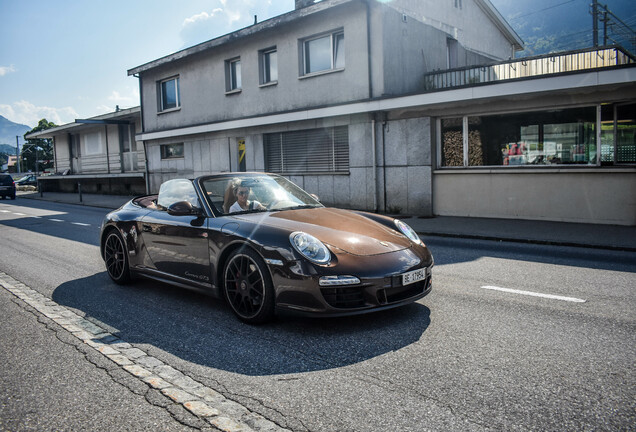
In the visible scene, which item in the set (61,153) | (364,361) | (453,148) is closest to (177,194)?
(364,361)

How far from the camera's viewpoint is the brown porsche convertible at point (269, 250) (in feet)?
13.6

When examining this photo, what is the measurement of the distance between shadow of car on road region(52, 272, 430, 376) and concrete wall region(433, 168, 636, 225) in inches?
341

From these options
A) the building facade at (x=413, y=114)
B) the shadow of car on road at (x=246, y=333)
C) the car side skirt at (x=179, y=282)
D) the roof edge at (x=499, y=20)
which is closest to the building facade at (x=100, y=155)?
the building facade at (x=413, y=114)

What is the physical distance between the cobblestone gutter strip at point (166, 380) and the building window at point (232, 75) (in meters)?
16.7

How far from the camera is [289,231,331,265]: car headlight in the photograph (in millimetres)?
4184

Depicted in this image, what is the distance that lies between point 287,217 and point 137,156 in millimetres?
29769

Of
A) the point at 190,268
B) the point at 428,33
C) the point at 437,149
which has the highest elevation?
the point at 428,33

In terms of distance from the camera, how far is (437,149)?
1432 centimetres

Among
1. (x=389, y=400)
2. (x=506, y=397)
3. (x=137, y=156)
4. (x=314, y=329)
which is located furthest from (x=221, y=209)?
(x=137, y=156)

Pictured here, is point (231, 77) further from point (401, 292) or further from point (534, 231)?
point (401, 292)

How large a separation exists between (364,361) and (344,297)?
639 millimetres

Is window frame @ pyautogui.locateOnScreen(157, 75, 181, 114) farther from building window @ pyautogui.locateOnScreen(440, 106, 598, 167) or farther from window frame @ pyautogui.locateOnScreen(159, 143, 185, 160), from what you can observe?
building window @ pyautogui.locateOnScreen(440, 106, 598, 167)

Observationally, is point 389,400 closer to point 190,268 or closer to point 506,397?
point 506,397

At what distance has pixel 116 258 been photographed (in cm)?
641
